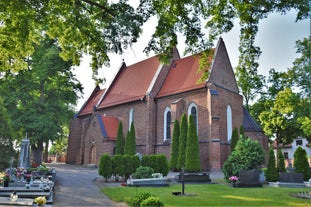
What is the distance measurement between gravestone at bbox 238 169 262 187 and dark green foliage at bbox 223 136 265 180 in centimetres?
70

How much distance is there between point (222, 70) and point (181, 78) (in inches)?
157

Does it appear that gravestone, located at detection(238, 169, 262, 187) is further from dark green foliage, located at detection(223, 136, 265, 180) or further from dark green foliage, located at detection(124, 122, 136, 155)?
dark green foliage, located at detection(124, 122, 136, 155)

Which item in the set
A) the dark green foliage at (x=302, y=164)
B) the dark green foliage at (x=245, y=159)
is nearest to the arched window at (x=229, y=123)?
the dark green foliage at (x=302, y=164)

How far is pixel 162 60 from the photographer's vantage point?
912 centimetres

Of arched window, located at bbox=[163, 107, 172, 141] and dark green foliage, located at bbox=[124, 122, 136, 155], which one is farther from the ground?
arched window, located at bbox=[163, 107, 172, 141]

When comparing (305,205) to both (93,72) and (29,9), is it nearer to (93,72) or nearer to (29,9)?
(93,72)

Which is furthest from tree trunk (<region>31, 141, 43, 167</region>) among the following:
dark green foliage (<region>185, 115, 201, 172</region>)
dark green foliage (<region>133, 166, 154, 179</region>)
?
dark green foliage (<region>133, 166, 154, 179</region>)

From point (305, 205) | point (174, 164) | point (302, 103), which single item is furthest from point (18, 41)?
point (302, 103)

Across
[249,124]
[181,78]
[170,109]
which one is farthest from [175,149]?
[249,124]

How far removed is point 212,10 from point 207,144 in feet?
53.4

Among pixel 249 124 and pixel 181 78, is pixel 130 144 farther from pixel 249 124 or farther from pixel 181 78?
pixel 249 124

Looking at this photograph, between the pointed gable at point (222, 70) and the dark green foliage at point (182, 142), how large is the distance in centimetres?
454

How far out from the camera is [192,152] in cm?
2177

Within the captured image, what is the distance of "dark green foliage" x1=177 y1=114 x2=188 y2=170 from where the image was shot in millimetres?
22647
